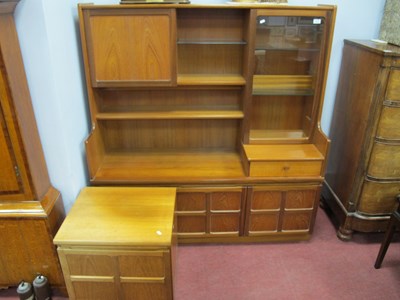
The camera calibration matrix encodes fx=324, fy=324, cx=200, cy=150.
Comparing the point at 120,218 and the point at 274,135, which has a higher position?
the point at 274,135

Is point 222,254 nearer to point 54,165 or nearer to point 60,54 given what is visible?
point 54,165

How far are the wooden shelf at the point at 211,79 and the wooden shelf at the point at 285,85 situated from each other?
0.51ft

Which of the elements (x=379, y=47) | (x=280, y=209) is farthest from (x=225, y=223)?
(x=379, y=47)

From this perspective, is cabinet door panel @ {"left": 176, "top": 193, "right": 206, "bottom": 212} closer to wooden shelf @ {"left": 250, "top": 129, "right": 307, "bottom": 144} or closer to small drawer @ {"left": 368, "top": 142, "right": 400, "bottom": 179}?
wooden shelf @ {"left": 250, "top": 129, "right": 307, "bottom": 144}

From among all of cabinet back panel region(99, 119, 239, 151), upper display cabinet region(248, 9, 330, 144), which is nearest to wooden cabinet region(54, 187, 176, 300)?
cabinet back panel region(99, 119, 239, 151)

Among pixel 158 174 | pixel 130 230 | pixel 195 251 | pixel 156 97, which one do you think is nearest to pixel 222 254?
pixel 195 251

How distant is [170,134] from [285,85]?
0.87 meters

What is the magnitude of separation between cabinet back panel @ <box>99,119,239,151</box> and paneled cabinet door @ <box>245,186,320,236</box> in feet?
1.62

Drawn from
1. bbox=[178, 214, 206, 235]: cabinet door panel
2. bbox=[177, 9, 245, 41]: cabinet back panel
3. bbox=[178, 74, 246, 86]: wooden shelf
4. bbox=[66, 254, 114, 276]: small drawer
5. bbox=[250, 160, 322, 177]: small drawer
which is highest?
bbox=[177, 9, 245, 41]: cabinet back panel

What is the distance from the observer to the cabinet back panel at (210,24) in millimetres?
2016

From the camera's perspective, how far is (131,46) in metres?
1.85

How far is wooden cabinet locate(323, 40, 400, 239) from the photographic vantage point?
185 centimetres

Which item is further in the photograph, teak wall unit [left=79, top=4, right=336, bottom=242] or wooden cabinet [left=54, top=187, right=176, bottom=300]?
teak wall unit [left=79, top=4, right=336, bottom=242]

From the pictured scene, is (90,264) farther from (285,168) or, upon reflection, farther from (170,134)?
(285,168)
